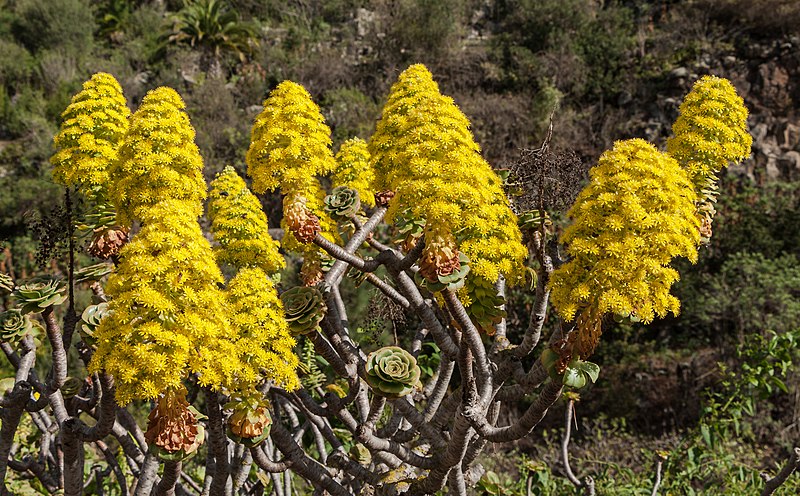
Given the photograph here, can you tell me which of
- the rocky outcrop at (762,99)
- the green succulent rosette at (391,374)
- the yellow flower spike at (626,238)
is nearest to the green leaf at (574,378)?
the yellow flower spike at (626,238)

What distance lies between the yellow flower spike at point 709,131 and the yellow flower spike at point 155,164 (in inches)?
97.2

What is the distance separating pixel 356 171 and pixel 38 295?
6.17 feet

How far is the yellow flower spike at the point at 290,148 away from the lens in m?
2.72

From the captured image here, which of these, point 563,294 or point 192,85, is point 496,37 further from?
point 563,294

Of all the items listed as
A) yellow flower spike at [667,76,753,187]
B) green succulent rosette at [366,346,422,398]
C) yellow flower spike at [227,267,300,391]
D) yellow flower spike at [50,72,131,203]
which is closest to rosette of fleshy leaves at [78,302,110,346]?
yellow flower spike at [50,72,131,203]

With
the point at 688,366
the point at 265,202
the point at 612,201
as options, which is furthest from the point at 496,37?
the point at 612,201

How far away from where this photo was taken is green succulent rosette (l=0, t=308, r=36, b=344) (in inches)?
108

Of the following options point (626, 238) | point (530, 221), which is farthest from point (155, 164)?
point (626, 238)

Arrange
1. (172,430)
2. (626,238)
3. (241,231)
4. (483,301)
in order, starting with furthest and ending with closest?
(241,231) < (483,301) < (172,430) < (626,238)

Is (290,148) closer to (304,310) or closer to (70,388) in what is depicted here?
(304,310)

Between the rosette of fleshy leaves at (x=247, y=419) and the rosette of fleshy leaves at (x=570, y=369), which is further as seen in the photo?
the rosette of fleshy leaves at (x=247, y=419)

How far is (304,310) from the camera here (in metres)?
2.75

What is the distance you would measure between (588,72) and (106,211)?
52.5ft

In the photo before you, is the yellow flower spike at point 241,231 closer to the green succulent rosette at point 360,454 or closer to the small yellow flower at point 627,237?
the green succulent rosette at point 360,454
